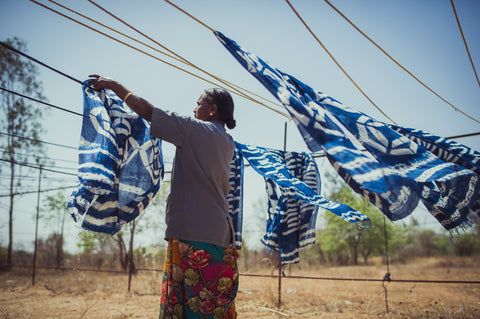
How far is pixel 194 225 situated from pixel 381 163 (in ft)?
4.12

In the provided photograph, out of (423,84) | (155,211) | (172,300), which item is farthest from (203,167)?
(155,211)

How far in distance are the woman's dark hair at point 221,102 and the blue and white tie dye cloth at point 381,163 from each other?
15.0 inches

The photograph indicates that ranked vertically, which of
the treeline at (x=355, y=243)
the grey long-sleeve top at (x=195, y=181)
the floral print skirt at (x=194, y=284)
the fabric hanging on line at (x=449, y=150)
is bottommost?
the treeline at (x=355, y=243)

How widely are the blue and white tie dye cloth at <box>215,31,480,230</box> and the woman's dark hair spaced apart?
0.38m

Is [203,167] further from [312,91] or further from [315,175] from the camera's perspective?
[315,175]

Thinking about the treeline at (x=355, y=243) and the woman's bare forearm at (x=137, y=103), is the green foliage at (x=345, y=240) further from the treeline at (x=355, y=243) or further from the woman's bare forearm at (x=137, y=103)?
the woman's bare forearm at (x=137, y=103)

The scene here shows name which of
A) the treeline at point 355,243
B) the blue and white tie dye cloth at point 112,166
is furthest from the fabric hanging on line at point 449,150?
the treeline at point 355,243

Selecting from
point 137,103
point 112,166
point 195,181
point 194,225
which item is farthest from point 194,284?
point 112,166

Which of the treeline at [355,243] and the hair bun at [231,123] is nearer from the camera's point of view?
the hair bun at [231,123]

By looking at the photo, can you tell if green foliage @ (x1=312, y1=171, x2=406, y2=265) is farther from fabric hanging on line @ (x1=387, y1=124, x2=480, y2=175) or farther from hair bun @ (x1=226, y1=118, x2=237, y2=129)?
hair bun @ (x1=226, y1=118, x2=237, y2=129)

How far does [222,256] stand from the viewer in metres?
1.43

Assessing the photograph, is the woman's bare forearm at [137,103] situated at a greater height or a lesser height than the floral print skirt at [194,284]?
greater

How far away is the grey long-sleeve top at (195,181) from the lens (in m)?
1.37

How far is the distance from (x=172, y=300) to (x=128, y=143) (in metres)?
1.17
